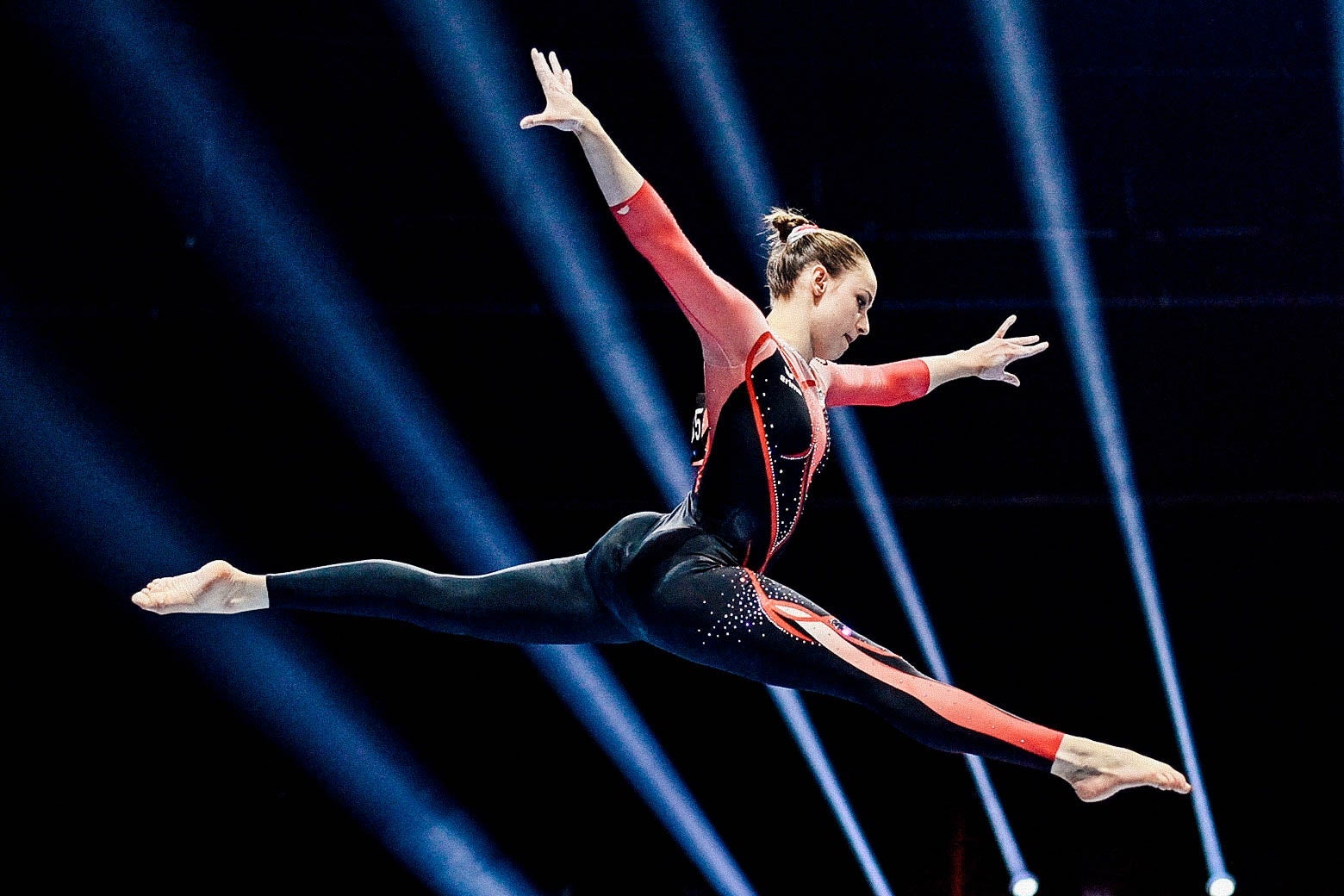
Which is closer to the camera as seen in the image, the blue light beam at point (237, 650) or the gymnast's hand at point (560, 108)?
the gymnast's hand at point (560, 108)

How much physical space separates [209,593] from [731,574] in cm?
95

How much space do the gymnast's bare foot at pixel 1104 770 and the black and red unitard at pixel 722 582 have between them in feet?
0.09

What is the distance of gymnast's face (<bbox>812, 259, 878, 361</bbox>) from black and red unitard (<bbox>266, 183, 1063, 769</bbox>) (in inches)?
2.6

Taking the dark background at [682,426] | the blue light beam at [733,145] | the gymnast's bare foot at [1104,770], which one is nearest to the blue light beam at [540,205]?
the dark background at [682,426]

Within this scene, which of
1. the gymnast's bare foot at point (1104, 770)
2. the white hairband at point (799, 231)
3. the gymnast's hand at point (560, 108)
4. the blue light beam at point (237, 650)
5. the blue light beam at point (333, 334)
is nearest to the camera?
the gymnast's bare foot at point (1104, 770)

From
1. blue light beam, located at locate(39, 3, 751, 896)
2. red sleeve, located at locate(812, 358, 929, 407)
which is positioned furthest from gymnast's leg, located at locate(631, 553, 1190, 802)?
blue light beam, located at locate(39, 3, 751, 896)

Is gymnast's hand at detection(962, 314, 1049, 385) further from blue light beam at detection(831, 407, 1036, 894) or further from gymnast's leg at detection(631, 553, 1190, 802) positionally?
blue light beam at detection(831, 407, 1036, 894)

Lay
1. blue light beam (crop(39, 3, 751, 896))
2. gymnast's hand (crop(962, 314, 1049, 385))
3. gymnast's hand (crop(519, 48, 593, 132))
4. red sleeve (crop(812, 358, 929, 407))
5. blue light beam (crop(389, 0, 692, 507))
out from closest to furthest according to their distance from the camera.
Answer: gymnast's hand (crop(519, 48, 593, 132)), red sleeve (crop(812, 358, 929, 407)), gymnast's hand (crop(962, 314, 1049, 385)), blue light beam (crop(389, 0, 692, 507)), blue light beam (crop(39, 3, 751, 896))

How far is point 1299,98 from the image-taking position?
12.9ft

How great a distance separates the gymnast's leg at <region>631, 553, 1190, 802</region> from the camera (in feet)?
6.14

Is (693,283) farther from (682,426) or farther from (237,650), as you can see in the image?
(237,650)

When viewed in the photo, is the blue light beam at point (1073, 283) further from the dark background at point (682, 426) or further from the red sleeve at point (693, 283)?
the red sleeve at point (693, 283)

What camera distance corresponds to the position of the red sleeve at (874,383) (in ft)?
8.52

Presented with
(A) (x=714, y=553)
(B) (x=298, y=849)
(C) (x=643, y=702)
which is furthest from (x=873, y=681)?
(B) (x=298, y=849)
